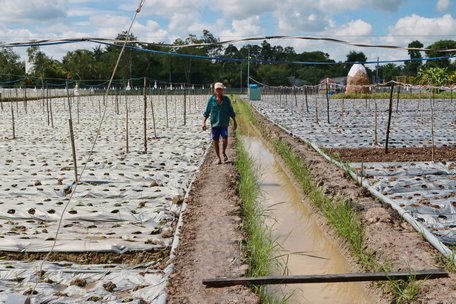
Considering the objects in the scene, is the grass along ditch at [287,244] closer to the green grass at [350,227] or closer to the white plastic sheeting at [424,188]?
the green grass at [350,227]

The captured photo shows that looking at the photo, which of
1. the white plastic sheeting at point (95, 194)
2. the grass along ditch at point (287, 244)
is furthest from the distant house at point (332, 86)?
the grass along ditch at point (287, 244)

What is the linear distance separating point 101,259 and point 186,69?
5890cm

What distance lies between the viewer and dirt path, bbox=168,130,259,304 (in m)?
3.60

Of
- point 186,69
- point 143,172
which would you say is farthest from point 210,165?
point 186,69

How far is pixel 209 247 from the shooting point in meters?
4.59

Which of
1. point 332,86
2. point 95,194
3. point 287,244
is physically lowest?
point 287,244

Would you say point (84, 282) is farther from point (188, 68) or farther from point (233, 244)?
point (188, 68)

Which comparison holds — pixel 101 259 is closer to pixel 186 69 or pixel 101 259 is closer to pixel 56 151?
pixel 56 151

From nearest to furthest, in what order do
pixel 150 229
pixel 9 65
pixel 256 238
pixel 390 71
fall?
pixel 256 238
pixel 150 229
pixel 9 65
pixel 390 71

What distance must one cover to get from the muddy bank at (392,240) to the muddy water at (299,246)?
0.95 feet

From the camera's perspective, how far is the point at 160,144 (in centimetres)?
1143

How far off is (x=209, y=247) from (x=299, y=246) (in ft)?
4.24

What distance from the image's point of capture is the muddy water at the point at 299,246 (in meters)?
4.15

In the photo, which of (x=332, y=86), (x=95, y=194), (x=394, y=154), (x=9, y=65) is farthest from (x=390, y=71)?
(x=95, y=194)
